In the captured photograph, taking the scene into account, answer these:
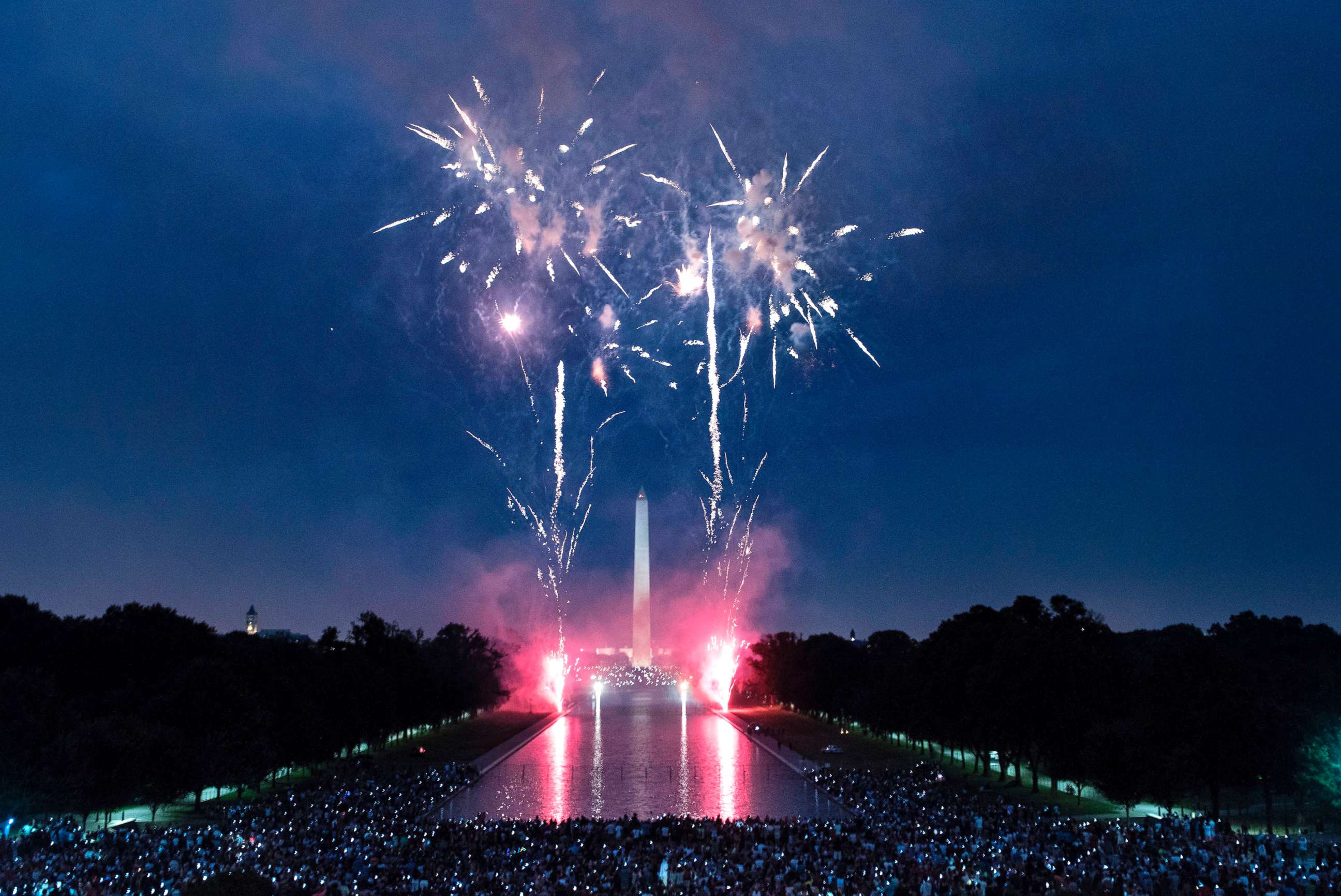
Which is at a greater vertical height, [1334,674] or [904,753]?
[1334,674]

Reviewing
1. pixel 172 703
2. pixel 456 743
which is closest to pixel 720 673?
pixel 456 743

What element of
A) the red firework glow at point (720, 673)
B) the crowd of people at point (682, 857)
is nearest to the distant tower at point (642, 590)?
the red firework glow at point (720, 673)

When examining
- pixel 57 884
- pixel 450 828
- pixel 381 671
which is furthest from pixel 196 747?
pixel 381 671

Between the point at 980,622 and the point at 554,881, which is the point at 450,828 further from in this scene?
the point at 980,622

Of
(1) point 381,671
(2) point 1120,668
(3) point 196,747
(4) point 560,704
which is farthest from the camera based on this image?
(4) point 560,704

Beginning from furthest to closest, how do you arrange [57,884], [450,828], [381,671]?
[381,671]
[450,828]
[57,884]
